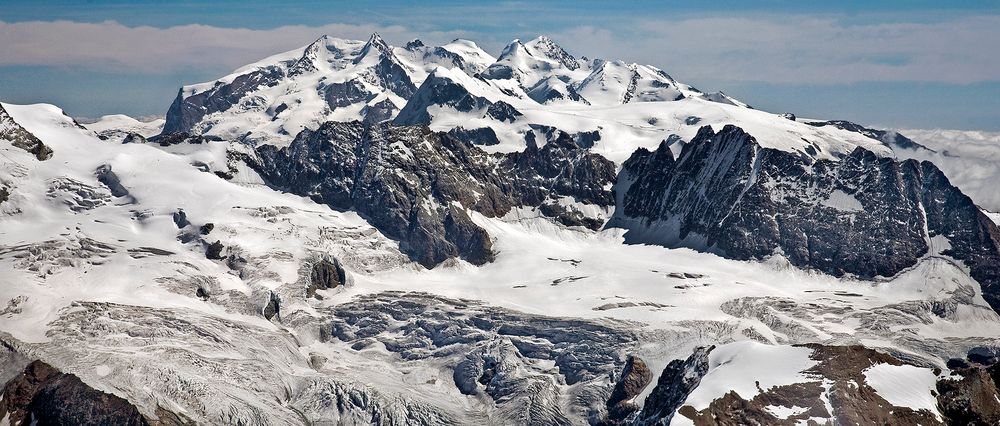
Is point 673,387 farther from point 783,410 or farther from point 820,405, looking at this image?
point 820,405

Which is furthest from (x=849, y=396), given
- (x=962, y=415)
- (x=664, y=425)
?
(x=664, y=425)

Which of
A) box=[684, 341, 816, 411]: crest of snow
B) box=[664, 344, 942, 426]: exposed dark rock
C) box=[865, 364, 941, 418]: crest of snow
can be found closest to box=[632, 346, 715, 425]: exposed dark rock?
box=[684, 341, 816, 411]: crest of snow

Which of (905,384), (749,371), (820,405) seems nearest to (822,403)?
(820,405)

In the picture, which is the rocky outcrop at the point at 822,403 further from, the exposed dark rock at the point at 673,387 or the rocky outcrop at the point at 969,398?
the exposed dark rock at the point at 673,387

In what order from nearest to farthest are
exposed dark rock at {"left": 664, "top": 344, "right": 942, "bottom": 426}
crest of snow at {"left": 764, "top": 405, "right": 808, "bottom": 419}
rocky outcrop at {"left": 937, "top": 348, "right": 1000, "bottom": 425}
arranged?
exposed dark rock at {"left": 664, "top": 344, "right": 942, "bottom": 426}
crest of snow at {"left": 764, "top": 405, "right": 808, "bottom": 419}
rocky outcrop at {"left": 937, "top": 348, "right": 1000, "bottom": 425}

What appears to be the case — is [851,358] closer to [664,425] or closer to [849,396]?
[849,396]

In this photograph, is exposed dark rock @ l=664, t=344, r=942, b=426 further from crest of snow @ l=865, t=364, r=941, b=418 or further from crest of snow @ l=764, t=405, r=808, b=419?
crest of snow @ l=865, t=364, r=941, b=418

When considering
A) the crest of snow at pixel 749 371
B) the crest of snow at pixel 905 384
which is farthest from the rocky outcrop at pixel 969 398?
the crest of snow at pixel 749 371
